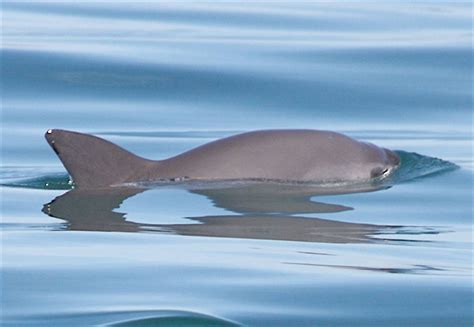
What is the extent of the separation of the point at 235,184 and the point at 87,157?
1066 mm

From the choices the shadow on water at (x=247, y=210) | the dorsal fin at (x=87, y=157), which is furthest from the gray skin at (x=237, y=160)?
the shadow on water at (x=247, y=210)

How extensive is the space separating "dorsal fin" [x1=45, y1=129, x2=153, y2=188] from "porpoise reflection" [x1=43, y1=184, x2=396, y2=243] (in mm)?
133

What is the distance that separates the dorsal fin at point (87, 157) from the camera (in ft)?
34.9

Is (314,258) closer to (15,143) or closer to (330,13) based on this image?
(15,143)

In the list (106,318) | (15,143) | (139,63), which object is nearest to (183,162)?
(15,143)

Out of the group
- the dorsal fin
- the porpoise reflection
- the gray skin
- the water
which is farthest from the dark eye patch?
the dorsal fin

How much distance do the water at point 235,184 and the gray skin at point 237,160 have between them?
192 millimetres

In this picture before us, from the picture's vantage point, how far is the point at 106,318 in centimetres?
653

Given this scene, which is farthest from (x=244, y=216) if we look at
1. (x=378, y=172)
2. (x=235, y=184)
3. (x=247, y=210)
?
(x=378, y=172)

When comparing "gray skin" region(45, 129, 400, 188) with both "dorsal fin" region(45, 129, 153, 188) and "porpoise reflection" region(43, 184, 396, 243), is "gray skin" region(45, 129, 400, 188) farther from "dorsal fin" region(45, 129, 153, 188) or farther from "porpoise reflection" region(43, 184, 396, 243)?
"porpoise reflection" region(43, 184, 396, 243)

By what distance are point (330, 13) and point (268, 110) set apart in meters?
7.31

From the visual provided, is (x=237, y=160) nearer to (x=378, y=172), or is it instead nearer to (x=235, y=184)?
(x=235, y=184)

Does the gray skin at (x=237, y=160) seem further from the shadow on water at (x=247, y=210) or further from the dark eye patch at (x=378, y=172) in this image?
the shadow on water at (x=247, y=210)

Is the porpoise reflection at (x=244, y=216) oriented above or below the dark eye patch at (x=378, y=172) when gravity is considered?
below
